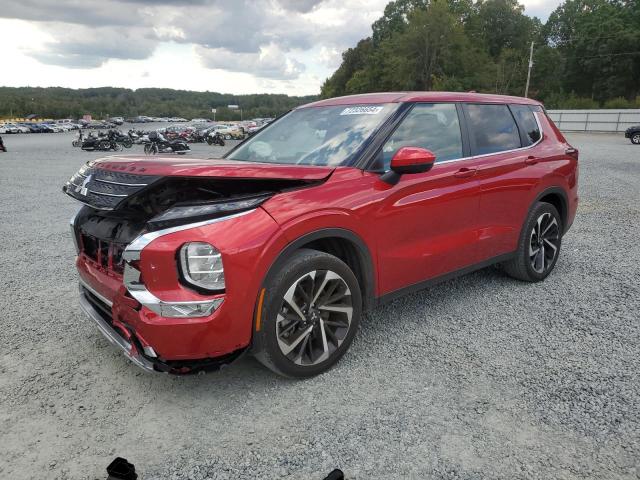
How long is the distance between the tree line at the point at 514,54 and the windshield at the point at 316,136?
56299mm

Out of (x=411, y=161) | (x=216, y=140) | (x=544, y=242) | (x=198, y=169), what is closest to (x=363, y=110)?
(x=411, y=161)

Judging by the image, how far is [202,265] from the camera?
2578 mm

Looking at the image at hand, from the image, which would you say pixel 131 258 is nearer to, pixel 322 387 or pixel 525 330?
pixel 322 387

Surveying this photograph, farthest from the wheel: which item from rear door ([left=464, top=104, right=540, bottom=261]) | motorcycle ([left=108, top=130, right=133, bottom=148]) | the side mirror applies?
motorcycle ([left=108, top=130, right=133, bottom=148])

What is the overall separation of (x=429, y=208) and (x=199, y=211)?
170cm

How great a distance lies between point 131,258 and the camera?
101 inches

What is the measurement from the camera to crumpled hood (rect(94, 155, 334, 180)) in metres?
2.66

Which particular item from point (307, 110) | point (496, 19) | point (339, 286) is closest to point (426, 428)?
point (339, 286)

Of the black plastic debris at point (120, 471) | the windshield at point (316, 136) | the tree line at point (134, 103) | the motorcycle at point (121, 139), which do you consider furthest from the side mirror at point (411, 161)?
the tree line at point (134, 103)

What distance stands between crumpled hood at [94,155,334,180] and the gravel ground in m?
1.28

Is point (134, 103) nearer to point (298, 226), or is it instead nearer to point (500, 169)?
point (500, 169)

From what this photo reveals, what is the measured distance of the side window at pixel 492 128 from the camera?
4.12 metres

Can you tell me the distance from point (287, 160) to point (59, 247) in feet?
13.8

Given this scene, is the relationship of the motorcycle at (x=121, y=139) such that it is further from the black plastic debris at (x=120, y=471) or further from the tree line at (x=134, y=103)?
the tree line at (x=134, y=103)
